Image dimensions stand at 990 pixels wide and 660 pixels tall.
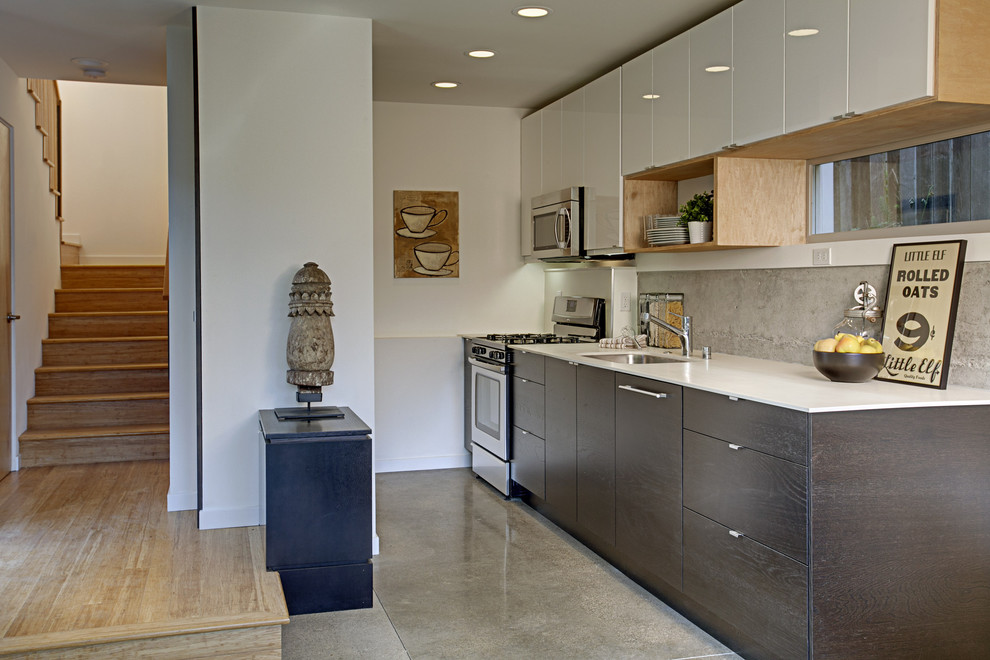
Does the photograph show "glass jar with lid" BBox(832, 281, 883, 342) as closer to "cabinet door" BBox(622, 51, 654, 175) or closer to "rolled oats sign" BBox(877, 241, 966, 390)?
"rolled oats sign" BBox(877, 241, 966, 390)

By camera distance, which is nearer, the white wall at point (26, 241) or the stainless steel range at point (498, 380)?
the stainless steel range at point (498, 380)

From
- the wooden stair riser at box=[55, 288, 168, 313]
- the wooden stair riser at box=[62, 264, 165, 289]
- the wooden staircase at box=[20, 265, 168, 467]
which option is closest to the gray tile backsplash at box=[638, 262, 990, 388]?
the wooden staircase at box=[20, 265, 168, 467]

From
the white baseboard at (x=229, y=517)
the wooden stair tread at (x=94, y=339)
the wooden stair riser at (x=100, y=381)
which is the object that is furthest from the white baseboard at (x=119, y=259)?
the white baseboard at (x=229, y=517)

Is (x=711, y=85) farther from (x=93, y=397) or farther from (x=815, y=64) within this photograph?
(x=93, y=397)

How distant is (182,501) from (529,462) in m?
1.80

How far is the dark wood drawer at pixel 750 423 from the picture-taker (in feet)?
8.30

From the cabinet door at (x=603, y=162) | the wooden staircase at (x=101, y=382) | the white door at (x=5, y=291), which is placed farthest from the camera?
the wooden staircase at (x=101, y=382)

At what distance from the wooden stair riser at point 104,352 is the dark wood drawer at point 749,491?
4.74 meters

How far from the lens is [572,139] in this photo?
519 centimetres

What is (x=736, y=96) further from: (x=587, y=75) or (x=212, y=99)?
(x=212, y=99)

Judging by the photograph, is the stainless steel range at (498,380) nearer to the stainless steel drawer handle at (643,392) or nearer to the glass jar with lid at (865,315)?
the stainless steel drawer handle at (643,392)

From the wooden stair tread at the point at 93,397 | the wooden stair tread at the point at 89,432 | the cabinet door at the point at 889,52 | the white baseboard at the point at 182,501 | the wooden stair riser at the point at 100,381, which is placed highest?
the cabinet door at the point at 889,52

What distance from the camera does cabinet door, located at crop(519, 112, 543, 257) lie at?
577 cm

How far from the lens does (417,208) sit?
5926mm
